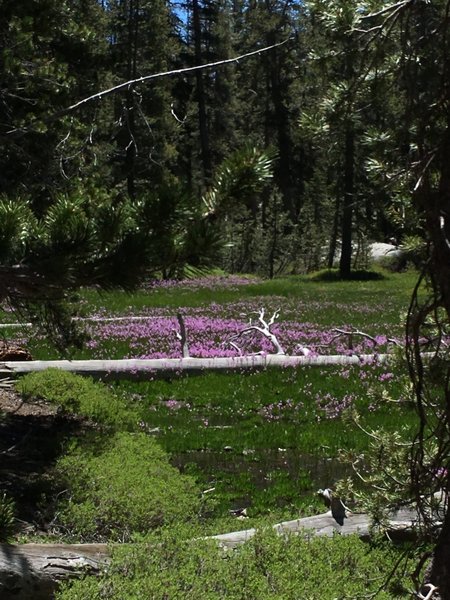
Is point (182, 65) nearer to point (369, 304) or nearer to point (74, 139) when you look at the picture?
point (369, 304)

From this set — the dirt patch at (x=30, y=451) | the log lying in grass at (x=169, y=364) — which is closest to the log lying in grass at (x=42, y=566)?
Result: the dirt patch at (x=30, y=451)

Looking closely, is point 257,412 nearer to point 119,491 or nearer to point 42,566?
point 119,491

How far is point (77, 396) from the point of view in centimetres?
1194

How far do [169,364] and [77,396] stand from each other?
3.20 meters

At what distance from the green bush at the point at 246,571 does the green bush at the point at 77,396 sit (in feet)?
17.1

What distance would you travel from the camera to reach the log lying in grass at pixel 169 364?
1396 cm

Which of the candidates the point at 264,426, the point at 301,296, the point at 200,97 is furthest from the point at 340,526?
the point at 200,97

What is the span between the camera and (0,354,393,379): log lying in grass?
1396cm

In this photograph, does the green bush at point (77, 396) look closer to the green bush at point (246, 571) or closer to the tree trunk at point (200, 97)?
the green bush at point (246, 571)

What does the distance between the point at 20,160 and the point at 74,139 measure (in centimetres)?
94

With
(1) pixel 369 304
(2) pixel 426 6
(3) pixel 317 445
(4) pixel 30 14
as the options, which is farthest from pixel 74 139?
(1) pixel 369 304

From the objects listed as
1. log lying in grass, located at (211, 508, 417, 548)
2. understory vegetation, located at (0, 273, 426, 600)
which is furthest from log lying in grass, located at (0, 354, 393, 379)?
log lying in grass, located at (211, 508, 417, 548)

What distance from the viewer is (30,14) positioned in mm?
10945

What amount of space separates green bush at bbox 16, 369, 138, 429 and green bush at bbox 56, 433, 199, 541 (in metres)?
1.40
